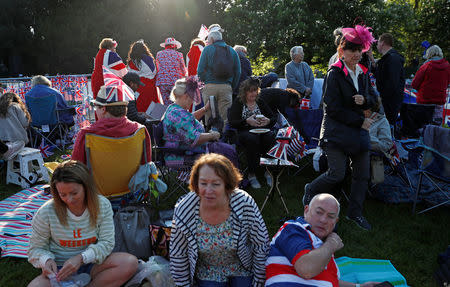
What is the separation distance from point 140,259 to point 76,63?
20601 millimetres

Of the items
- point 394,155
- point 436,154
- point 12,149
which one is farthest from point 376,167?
point 12,149

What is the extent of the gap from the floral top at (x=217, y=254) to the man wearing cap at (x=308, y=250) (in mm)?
267

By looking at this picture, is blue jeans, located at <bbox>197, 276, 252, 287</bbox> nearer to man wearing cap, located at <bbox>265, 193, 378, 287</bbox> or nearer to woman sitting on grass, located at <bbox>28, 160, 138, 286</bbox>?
man wearing cap, located at <bbox>265, 193, 378, 287</bbox>

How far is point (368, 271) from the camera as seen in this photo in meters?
2.66

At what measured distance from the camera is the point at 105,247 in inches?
89.7

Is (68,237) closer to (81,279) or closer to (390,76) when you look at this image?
(81,279)

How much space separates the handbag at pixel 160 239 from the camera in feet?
9.01

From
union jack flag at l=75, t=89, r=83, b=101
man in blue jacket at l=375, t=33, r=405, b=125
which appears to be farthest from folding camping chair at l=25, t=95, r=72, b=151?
man in blue jacket at l=375, t=33, r=405, b=125

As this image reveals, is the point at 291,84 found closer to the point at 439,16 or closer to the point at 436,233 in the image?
the point at 436,233

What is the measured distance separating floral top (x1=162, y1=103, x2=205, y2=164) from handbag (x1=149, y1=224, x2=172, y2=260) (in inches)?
46.3

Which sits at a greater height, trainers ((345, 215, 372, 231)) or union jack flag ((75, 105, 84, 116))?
union jack flag ((75, 105, 84, 116))

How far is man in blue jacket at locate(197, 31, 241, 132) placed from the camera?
5473 mm

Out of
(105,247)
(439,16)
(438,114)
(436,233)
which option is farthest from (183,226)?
(439,16)

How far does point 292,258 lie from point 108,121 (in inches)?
75.9
